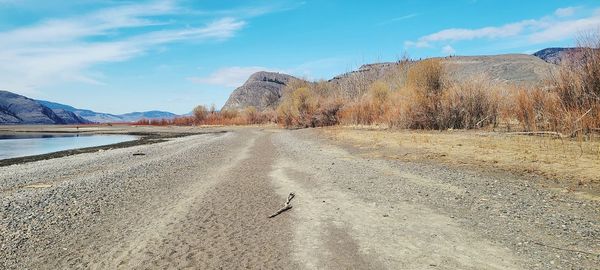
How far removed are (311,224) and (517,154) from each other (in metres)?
9.26

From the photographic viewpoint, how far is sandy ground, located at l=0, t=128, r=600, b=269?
5.71 m

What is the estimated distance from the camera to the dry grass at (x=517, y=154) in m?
10.3

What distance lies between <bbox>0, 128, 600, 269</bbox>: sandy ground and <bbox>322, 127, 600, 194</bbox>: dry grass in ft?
3.27

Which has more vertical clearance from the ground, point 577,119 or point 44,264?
point 577,119

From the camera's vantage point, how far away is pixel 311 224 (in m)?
7.54

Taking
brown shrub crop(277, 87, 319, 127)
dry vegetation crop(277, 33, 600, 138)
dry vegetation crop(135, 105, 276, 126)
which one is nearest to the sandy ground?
dry vegetation crop(277, 33, 600, 138)

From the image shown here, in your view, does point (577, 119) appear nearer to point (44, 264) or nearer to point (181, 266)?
point (181, 266)

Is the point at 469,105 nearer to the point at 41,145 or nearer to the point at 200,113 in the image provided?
the point at 41,145

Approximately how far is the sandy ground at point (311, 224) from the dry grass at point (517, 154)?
998 millimetres

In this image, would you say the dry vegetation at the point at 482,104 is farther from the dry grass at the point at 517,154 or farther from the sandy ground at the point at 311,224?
the sandy ground at the point at 311,224

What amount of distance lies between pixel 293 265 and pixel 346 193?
4.97 meters

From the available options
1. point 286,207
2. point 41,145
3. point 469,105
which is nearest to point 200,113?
point 41,145

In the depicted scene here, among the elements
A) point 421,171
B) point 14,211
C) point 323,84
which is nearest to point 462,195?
point 421,171

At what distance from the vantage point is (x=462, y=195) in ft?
30.4
